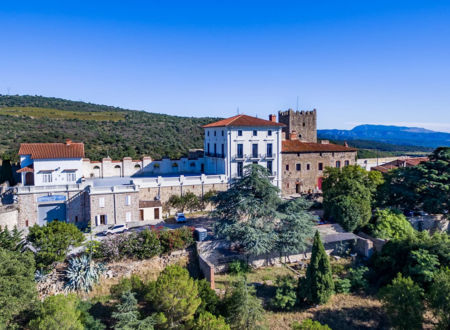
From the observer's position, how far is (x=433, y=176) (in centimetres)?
3031

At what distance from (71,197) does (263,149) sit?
2007 centimetres

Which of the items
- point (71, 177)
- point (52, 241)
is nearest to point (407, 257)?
Answer: point (52, 241)

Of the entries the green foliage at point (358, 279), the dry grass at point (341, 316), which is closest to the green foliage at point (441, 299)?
the dry grass at point (341, 316)

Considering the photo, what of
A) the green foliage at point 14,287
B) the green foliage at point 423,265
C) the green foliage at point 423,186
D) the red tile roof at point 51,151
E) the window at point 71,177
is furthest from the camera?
the window at point 71,177

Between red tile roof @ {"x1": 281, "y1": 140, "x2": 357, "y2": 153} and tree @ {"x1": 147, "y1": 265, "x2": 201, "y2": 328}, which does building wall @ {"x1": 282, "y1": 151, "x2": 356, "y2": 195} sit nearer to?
red tile roof @ {"x1": 281, "y1": 140, "x2": 357, "y2": 153}

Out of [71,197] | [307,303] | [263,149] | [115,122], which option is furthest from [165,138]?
[307,303]

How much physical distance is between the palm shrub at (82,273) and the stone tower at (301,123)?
33233 millimetres

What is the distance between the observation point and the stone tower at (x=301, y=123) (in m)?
48.1

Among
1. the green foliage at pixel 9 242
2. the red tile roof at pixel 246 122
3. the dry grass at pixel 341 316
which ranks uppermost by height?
the red tile roof at pixel 246 122

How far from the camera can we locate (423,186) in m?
31.6

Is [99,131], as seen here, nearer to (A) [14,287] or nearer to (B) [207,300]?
(A) [14,287]

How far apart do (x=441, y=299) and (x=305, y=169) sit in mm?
24176

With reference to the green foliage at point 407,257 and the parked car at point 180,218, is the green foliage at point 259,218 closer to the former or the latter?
the parked car at point 180,218

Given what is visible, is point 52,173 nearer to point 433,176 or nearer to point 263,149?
point 263,149
